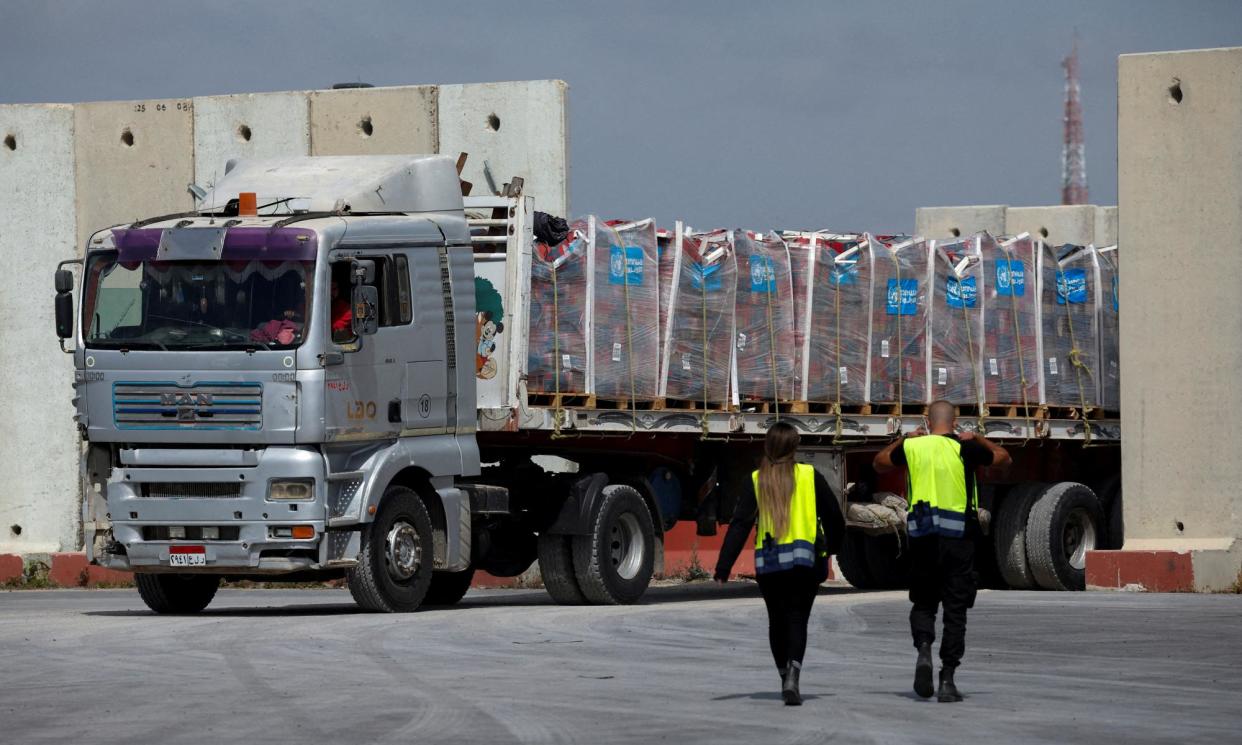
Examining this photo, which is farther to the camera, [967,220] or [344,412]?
[967,220]

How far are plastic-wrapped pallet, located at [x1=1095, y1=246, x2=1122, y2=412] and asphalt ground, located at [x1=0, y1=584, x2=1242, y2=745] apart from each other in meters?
4.49

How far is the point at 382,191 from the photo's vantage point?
1719cm

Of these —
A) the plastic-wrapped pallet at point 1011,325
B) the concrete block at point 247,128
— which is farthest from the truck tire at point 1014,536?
the concrete block at point 247,128

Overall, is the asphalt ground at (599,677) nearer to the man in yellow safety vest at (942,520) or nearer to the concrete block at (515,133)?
the man in yellow safety vest at (942,520)

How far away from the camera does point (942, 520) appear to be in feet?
36.7

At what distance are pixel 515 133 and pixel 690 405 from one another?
6616 mm

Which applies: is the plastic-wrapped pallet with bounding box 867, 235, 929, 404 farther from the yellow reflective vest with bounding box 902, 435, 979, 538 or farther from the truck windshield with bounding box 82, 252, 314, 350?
the yellow reflective vest with bounding box 902, 435, 979, 538

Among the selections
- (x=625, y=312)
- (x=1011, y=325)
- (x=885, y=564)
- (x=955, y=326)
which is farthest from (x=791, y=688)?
(x=885, y=564)

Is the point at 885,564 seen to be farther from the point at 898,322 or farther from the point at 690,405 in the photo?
the point at 690,405

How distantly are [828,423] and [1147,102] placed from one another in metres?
4.96

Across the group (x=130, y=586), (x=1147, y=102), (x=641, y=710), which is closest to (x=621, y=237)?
(x=1147, y=102)

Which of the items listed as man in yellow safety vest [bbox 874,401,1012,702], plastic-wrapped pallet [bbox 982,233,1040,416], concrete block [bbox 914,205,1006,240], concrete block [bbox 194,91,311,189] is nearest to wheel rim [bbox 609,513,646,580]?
plastic-wrapped pallet [bbox 982,233,1040,416]

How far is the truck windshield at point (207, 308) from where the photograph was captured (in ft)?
51.6

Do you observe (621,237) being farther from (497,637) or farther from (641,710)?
(641,710)
